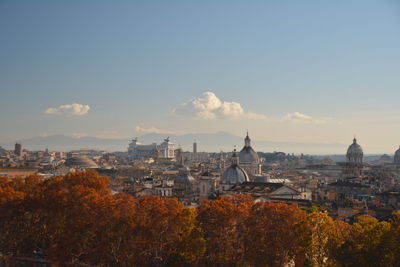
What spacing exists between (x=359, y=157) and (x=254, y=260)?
132m

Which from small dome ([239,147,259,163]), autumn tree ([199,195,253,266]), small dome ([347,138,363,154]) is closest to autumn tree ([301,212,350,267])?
autumn tree ([199,195,253,266])

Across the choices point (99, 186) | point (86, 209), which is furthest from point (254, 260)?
point (99, 186)

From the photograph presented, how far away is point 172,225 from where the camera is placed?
41.3 m

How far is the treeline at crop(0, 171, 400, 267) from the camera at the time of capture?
39281 millimetres

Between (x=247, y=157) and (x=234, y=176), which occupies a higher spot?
(x=247, y=157)

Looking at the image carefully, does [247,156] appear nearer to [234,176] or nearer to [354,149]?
[234,176]

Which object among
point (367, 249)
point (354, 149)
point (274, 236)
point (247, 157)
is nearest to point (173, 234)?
point (274, 236)

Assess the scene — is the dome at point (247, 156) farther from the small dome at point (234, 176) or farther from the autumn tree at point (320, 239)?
the autumn tree at point (320, 239)

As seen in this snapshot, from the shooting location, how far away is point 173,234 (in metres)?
41.2

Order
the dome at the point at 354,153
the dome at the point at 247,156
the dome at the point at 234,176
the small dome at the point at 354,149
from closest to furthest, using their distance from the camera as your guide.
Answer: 1. the dome at the point at 234,176
2. the dome at the point at 247,156
3. the dome at the point at 354,153
4. the small dome at the point at 354,149

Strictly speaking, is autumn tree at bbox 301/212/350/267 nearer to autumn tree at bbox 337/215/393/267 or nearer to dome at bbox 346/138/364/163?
autumn tree at bbox 337/215/393/267

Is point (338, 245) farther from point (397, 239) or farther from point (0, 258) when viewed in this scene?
point (0, 258)

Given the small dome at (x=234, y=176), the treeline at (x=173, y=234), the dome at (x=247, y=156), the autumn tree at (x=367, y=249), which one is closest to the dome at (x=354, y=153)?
the dome at (x=247, y=156)

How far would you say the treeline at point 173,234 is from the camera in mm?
39281
